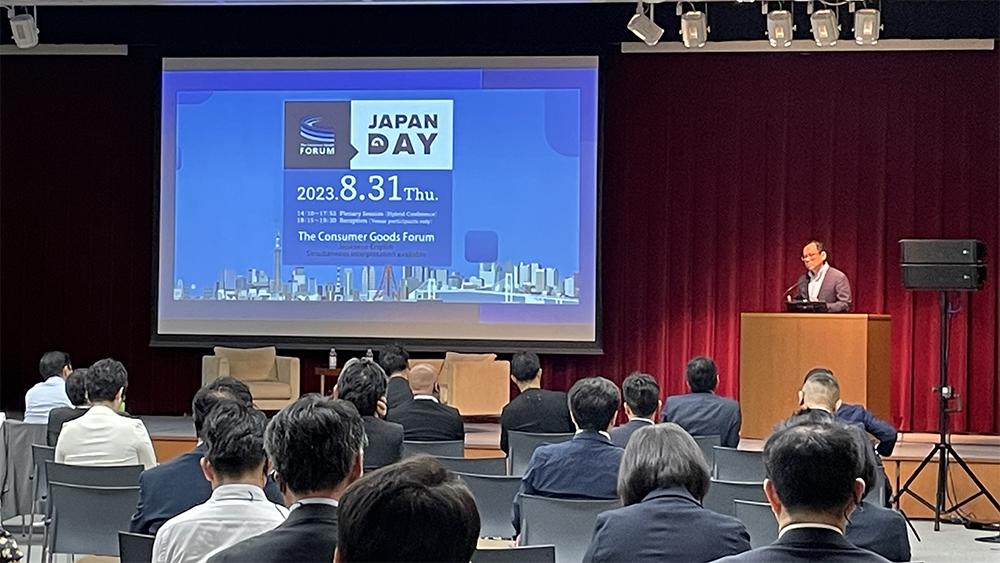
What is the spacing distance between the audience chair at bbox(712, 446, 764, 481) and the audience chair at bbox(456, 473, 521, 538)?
54.6 inches

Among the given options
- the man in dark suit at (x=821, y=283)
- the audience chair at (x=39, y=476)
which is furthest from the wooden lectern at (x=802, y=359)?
the audience chair at (x=39, y=476)

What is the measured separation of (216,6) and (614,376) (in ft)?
15.2

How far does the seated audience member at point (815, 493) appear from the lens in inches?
95.9

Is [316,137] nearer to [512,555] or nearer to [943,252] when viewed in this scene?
[943,252]

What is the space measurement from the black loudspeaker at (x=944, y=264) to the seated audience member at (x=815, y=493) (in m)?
6.28

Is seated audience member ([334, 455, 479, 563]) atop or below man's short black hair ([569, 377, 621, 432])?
atop

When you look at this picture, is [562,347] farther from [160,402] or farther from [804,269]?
[160,402]

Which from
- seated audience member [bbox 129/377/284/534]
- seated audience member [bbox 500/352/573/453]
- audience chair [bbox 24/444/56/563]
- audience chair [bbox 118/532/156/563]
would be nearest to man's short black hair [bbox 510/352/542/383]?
seated audience member [bbox 500/352/573/453]

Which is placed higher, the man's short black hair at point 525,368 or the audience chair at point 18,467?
the man's short black hair at point 525,368

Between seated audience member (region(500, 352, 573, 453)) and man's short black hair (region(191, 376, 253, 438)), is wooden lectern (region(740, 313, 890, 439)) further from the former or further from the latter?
man's short black hair (region(191, 376, 253, 438))

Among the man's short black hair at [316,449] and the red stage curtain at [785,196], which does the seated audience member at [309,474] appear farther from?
the red stage curtain at [785,196]

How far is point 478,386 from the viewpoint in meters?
10.5

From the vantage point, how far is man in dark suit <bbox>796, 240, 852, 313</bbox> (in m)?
9.84

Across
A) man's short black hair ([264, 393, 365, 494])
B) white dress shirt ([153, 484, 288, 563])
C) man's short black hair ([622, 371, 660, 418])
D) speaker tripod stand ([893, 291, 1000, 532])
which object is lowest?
speaker tripod stand ([893, 291, 1000, 532])
